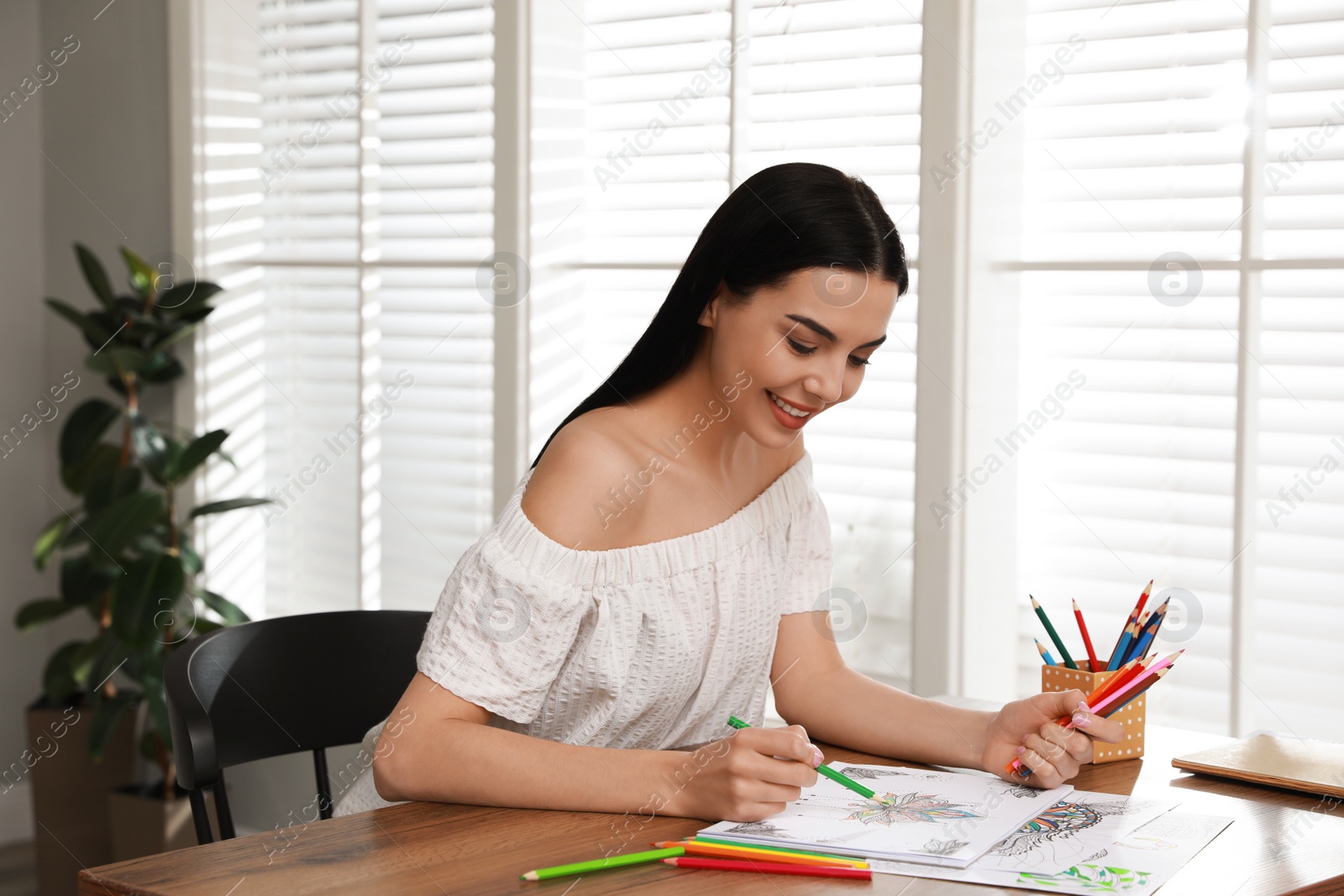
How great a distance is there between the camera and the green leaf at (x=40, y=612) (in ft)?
10.3

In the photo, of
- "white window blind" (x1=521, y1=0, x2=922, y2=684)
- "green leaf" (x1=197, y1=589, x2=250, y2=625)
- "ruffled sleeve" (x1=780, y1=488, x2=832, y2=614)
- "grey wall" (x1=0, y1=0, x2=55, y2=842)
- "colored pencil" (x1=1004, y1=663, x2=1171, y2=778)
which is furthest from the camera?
"grey wall" (x1=0, y1=0, x2=55, y2=842)

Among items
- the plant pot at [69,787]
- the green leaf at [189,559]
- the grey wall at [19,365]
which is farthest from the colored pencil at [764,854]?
the grey wall at [19,365]

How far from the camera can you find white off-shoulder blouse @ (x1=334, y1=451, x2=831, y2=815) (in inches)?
52.9

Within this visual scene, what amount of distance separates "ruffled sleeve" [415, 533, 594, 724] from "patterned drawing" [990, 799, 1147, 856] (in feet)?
1.72

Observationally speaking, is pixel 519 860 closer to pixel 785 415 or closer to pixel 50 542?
pixel 785 415

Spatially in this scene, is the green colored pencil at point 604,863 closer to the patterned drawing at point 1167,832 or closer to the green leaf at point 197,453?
the patterned drawing at point 1167,832

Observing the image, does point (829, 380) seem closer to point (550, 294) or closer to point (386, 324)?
point (550, 294)

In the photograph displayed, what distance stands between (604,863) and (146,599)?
2.22m

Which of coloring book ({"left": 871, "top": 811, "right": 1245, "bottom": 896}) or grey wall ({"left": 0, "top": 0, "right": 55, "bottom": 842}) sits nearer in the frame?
coloring book ({"left": 871, "top": 811, "right": 1245, "bottom": 896})

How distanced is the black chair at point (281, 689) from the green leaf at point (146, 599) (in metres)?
1.35

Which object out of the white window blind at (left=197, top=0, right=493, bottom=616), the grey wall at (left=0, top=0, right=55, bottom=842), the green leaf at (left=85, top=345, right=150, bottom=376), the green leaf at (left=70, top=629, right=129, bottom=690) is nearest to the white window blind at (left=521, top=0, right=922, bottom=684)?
the white window blind at (left=197, top=0, right=493, bottom=616)

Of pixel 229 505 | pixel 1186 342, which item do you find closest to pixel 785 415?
pixel 1186 342

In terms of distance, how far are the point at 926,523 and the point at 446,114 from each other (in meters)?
1.52

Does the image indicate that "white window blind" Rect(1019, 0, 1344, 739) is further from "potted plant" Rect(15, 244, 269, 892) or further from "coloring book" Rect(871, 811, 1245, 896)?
"potted plant" Rect(15, 244, 269, 892)
